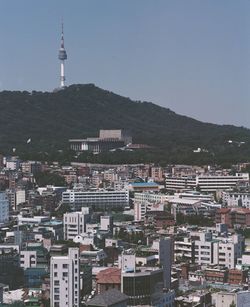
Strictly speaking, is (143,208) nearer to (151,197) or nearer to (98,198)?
(151,197)

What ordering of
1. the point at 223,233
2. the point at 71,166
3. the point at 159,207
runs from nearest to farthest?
the point at 223,233 < the point at 159,207 < the point at 71,166

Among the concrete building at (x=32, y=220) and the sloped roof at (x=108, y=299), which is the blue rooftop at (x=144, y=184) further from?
the sloped roof at (x=108, y=299)

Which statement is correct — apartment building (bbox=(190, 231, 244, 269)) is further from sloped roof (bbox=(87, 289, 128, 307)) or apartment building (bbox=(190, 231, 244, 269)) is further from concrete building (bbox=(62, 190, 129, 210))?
concrete building (bbox=(62, 190, 129, 210))

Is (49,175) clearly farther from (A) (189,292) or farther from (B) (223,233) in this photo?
(A) (189,292)

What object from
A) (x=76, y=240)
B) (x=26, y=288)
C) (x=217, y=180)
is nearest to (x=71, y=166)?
(x=217, y=180)

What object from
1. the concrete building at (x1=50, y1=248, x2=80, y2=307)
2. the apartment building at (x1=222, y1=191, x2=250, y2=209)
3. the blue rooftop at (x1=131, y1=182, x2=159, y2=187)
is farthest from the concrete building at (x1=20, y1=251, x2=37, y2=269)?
the blue rooftop at (x1=131, y1=182, x2=159, y2=187)
